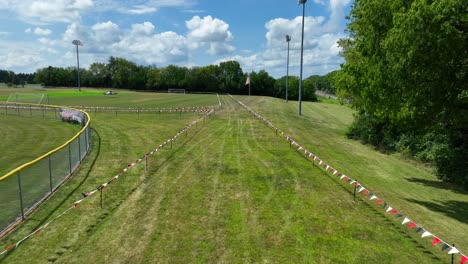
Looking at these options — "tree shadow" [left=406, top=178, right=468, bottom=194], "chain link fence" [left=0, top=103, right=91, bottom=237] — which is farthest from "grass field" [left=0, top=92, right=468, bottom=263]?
"chain link fence" [left=0, top=103, right=91, bottom=237]

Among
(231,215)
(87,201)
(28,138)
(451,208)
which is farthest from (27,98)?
(451,208)

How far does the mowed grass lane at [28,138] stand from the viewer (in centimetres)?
1864

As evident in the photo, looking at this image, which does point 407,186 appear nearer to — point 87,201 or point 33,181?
point 87,201

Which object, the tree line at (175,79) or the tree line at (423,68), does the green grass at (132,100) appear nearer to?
the tree line at (423,68)

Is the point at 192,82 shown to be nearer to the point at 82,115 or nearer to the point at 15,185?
the point at 82,115

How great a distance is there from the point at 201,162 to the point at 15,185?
967cm

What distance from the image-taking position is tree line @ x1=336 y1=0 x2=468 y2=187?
12734 mm

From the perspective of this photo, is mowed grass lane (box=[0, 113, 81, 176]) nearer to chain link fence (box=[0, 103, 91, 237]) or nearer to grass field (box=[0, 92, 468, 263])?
chain link fence (box=[0, 103, 91, 237])

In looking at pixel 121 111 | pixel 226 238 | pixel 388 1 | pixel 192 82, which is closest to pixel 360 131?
pixel 388 1

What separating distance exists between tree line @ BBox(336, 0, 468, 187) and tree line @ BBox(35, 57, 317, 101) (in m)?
121

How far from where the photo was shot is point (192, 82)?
14362 centimetres

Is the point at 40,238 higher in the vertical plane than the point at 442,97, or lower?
lower

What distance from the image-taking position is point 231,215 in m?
11.4

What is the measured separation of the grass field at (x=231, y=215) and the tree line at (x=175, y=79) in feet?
398
